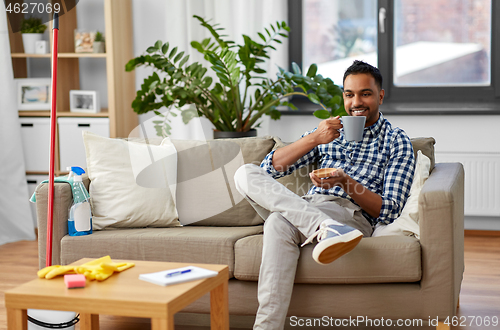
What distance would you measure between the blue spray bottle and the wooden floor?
1.27 feet

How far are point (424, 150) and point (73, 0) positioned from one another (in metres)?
2.35

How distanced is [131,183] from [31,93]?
167 cm

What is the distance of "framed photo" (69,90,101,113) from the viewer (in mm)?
3592

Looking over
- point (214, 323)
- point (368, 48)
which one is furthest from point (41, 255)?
point (368, 48)

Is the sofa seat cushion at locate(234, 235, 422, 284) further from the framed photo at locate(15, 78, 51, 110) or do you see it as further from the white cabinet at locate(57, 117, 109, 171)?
the framed photo at locate(15, 78, 51, 110)

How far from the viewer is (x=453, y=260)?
1.82 m

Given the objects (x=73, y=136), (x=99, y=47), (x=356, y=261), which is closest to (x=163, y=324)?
(x=356, y=261)

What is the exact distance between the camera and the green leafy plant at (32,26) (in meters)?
3.61

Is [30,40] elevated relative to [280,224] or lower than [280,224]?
elevated

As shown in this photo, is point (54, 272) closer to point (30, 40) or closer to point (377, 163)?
point (377, 163)

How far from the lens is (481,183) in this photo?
11.2 ft

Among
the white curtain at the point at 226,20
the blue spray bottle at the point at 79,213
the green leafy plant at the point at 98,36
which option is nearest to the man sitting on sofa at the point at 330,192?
the blue spray bottle at the point at 79,213

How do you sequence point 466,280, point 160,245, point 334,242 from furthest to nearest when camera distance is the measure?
point 466,280 → point 160,245 → point 334,242

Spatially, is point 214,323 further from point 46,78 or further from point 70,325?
point 46,78
